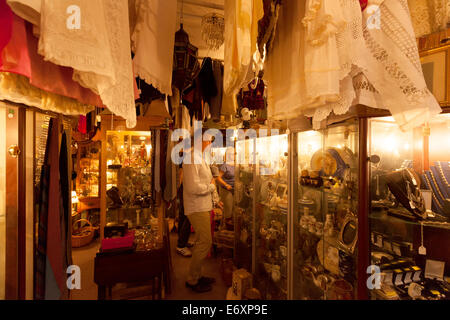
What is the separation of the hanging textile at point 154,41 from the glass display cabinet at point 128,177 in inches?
77.6

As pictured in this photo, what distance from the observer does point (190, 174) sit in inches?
109

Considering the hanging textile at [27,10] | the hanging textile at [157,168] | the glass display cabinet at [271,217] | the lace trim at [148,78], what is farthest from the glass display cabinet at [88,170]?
the hanging textile at [27,10]

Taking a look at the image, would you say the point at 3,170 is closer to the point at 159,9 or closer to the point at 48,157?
the point at 48,157

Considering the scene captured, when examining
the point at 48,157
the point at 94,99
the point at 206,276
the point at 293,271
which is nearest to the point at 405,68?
the point at 94,99

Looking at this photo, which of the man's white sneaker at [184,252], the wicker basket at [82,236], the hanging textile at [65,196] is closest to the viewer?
the hanging textile at [65,196]

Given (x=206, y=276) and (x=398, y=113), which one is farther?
(x=206, y=276)

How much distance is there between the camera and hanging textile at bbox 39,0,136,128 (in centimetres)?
55

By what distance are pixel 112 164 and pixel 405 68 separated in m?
3.05

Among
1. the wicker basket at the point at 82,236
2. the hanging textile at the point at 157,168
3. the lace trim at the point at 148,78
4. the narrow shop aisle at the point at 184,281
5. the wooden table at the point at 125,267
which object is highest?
the lace trim at the point at 148,78

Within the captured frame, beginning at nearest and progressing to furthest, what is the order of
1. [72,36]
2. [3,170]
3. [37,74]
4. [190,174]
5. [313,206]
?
[72,36] < [37,74] < [3,170] < [313,206] < [190,174]

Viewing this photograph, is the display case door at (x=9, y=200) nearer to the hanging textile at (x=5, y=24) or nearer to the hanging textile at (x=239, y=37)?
the hanging textile at (x=5, y=24)

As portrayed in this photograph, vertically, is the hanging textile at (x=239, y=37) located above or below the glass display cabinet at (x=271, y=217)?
above

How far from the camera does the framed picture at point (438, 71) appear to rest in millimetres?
1021

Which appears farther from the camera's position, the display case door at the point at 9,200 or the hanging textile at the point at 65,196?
the hanging textile at the point at 65,196
